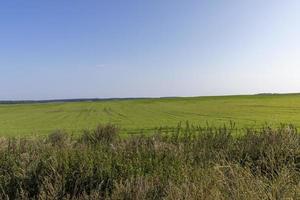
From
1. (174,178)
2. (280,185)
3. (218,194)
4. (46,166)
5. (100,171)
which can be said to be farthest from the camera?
(46,166)

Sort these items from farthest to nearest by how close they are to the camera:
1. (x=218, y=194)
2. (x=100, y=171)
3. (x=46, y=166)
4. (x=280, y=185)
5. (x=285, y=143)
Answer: (x=285, y=143) < (x=46, y=166) < (x=100, y=171) < (x=280, y=185) < (x=218, y=194)

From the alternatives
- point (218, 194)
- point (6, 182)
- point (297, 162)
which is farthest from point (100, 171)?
point (297, 162)

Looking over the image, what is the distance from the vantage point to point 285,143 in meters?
7.72

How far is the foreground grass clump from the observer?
4418mm

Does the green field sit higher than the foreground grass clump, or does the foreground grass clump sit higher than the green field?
the foreground grass clump

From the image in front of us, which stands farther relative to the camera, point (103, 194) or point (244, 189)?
point (103, 194)

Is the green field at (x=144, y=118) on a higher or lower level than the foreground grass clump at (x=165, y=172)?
lower

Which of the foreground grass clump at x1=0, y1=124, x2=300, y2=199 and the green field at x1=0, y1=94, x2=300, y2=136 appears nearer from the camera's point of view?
the foreground grass clump at x1=0, y1=124, x2=300, y2=199

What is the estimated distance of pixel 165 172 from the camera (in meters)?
5.57

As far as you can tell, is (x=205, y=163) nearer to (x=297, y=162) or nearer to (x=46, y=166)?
(x=297, y=162)

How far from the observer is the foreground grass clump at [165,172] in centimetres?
442

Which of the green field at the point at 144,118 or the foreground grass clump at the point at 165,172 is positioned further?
the green field at the point at 144,118

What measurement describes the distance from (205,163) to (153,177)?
1.36 m

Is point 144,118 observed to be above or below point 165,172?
below
